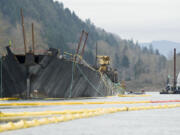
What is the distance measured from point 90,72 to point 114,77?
19.2 m

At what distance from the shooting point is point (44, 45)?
194375mm

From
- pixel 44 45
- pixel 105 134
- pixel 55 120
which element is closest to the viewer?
pixel 105 134

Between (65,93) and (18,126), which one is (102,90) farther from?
(18,126)

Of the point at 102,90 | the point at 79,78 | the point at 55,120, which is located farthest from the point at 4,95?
the point at 55,120

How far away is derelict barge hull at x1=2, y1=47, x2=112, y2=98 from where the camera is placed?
28.4 meters

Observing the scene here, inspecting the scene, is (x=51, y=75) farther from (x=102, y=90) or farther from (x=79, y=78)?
(x=102, y=90)

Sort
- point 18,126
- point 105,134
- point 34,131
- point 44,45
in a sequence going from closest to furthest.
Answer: point 105,134, point 34,131, point 18,126, point 44,45

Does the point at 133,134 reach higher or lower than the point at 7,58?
lower

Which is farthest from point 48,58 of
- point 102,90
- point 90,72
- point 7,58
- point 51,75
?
point 102,90

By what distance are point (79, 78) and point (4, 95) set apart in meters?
6.50

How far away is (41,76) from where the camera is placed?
94.6 feet

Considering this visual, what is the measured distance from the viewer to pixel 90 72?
3484cm

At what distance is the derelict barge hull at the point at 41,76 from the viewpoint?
28.4 meters

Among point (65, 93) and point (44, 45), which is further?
point (44, 45)
